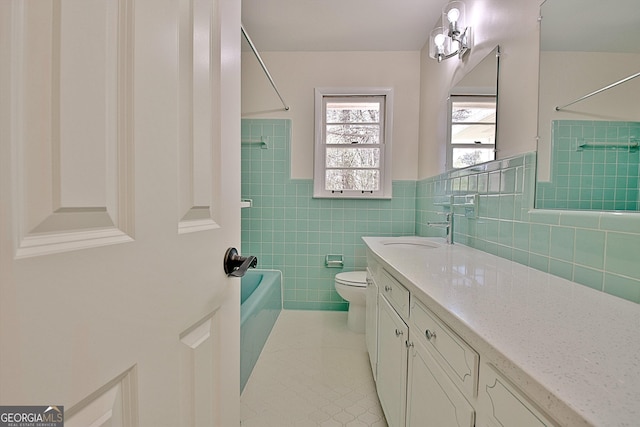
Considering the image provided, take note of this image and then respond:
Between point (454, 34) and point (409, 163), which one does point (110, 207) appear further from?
point (409, 163)

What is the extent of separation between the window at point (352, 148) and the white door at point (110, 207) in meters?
2.24

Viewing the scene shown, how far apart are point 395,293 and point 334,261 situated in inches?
65.2

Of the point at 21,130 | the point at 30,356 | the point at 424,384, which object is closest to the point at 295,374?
the point at 424,384

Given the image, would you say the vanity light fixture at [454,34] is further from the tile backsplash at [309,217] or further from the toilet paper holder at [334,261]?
the toilet paper holder at [334,261]

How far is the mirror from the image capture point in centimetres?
85

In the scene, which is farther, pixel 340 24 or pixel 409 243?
pixel 340 24

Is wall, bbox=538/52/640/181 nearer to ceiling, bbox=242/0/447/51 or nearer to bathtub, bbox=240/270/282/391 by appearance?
ceiling, bbox=242/0/447/51

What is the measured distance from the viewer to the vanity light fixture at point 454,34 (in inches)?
72.9

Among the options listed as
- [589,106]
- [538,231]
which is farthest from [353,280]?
[589,106]

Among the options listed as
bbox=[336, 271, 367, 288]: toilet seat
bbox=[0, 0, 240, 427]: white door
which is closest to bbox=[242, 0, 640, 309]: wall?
bbox=[336, 271, 367, 288]: toilet seat

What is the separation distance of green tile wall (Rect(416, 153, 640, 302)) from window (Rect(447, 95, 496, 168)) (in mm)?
87

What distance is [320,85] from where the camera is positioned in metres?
2.82

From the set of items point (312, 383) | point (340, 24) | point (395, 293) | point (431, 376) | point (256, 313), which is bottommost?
point (312, 383)

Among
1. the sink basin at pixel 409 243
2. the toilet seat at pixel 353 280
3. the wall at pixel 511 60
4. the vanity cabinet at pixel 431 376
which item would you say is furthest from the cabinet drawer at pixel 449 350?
the toilet seat at pixel 353 280
